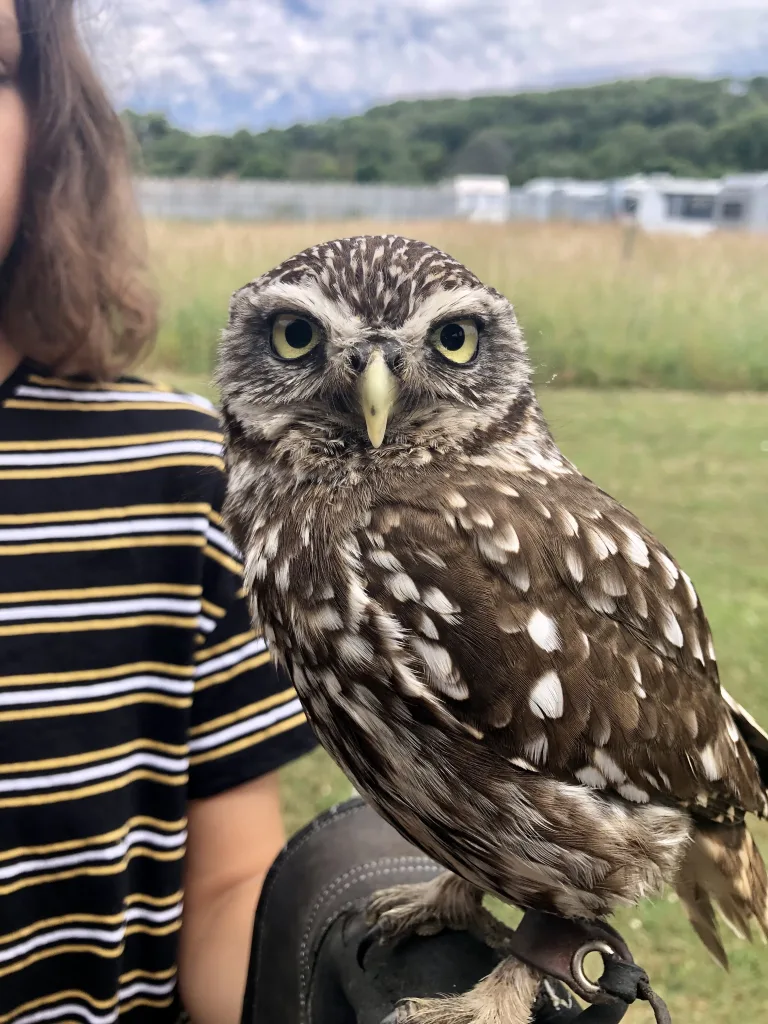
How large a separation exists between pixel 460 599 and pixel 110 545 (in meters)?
0.71

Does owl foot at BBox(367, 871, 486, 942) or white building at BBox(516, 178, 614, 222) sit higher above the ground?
white building at BBox(516, 178, 614, 222)

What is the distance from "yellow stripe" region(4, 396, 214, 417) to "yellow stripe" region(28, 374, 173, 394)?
4 centimetres

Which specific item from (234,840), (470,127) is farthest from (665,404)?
(234,840)

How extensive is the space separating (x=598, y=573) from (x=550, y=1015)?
62 centimetres

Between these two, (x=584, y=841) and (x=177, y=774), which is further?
(x=177, y=774)

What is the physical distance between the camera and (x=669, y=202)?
224 inches

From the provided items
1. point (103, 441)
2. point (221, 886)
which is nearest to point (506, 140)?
point (103, 441)

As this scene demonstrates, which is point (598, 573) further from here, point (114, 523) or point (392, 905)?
point (114, 523)

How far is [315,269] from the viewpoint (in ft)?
3.20

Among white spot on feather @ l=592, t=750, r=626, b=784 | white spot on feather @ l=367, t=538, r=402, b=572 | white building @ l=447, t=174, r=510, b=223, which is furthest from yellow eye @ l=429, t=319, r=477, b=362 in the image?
white building @ l=447, t=174, r=510, b=223

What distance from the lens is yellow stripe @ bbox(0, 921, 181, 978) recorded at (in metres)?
1.33

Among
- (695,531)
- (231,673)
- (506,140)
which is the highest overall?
(506,140)

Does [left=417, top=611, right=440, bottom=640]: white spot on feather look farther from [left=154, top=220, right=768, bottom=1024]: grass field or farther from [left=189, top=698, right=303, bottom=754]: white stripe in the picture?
[left=189, top=698, right=303, bottom=754]: white stripe

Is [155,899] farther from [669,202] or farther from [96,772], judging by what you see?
[669,202]
